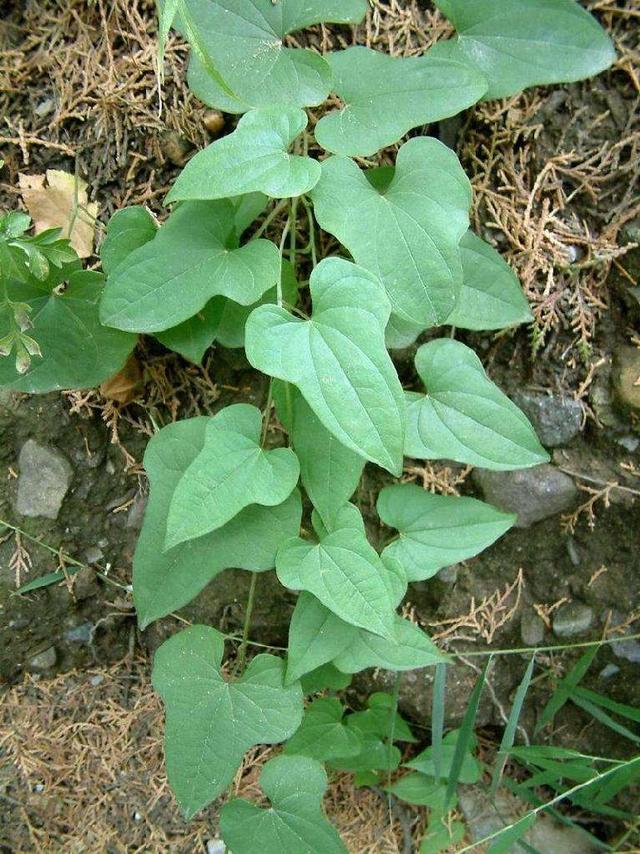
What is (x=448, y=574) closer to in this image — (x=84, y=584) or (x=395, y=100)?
(x=84, y=584)

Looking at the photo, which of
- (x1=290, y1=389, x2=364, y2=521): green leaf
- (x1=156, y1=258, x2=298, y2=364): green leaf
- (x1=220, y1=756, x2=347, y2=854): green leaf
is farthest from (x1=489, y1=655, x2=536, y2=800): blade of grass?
(x1=156, y1=258, x2=298, y2=364): green leaf

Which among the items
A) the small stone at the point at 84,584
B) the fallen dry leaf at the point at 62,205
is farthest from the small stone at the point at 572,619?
the fallen dry leaf at the point at 62,205

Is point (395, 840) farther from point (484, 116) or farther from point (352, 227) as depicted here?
point (484, 116)

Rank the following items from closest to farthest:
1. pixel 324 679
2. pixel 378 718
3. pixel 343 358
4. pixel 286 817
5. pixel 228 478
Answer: pixel 343 358, pixel 228 478, pixel 286 817, pixel 324 679, pixel 378 718

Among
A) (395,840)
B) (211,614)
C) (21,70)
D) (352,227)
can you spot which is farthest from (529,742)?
(21,70)

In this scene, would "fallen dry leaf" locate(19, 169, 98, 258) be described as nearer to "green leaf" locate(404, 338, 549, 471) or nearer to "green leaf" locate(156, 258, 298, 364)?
"green leaf" locate(156, 258, 298, 364)

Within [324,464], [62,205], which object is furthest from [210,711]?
[62,205]

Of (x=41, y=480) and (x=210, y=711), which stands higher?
(x=41, y=480)
